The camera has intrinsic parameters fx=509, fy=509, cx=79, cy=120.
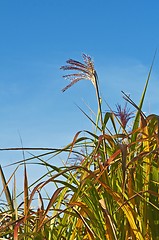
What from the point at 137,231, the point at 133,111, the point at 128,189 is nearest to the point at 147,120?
the point at 128,189

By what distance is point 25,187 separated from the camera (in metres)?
1.66

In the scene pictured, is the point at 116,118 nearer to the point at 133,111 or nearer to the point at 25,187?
the point at 133,111

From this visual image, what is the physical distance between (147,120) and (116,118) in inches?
15.6

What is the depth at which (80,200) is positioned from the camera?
1635mm

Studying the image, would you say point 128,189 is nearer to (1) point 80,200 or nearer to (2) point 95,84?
(1) point 80,200

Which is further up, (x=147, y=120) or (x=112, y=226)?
(x=147, y=120)

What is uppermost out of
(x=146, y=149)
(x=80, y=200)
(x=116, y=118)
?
(x=116, y=118)

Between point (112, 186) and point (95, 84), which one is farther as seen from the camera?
point (95, 84)

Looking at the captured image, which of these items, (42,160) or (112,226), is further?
(42,160)

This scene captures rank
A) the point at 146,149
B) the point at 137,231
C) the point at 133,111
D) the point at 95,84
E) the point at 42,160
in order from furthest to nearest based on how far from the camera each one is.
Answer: the point at 133,111 → the point at 95,84 → the point at 42,160 → the point at 146,149 → the point at 137,231

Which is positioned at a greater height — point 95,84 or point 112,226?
point 95,84

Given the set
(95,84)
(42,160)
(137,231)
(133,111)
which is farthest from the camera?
(133,111)

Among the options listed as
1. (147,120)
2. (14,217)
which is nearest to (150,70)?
(147,120)

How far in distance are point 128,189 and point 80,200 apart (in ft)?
0.66
